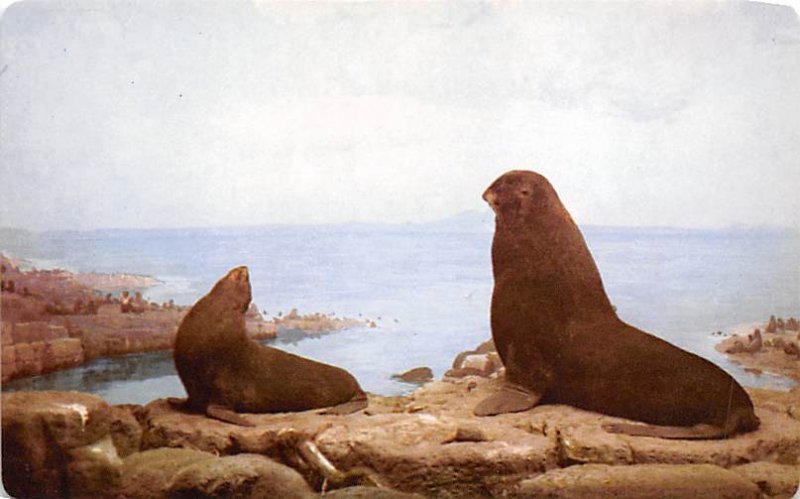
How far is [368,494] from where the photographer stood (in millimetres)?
5008

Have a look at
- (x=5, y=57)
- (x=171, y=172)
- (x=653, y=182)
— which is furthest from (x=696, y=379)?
(x=5, y=57)

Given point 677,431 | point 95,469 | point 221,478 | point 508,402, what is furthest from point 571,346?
point 95,469

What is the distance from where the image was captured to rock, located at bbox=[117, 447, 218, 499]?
5.25m

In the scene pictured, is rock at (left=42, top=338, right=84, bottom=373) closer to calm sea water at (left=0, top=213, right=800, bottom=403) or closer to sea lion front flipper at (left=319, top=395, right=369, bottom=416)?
calm sea water at (left=0, top=213, right=800, bottom=403)

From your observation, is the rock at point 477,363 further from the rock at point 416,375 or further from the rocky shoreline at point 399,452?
the rock at point 416,375

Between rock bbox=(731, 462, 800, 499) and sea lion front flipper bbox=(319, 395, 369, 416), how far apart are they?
6.76 ft

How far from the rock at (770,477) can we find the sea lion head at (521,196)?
5.75ft

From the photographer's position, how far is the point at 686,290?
5363 mm

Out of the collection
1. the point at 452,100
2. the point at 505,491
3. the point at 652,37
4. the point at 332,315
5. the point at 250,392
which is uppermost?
the point at 652,37

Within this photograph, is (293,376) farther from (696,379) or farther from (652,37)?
(652,37)

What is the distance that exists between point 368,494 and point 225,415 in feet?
3.18

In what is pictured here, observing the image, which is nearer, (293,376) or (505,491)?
(505,491)

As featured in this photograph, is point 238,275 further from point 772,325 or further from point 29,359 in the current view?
point 772,325

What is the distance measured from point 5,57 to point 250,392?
2.51 meters
